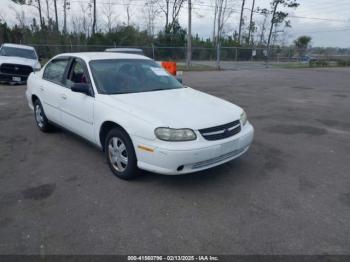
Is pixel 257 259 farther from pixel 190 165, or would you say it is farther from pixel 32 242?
pixel 32 242

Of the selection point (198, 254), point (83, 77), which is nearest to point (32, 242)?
point (198, 254)

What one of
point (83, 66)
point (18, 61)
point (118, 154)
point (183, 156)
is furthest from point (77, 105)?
point (18, 61)

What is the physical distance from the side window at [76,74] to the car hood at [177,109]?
3.15ft

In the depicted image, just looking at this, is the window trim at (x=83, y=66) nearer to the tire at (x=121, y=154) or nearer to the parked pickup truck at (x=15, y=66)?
the tire at (x=121, y=154)

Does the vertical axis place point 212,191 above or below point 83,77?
below

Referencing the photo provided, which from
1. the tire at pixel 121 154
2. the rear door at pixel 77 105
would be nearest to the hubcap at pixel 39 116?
the rear door at pixel 77 105

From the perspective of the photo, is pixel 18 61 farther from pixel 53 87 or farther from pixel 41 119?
pixel 53 87

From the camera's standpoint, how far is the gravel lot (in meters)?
2.68

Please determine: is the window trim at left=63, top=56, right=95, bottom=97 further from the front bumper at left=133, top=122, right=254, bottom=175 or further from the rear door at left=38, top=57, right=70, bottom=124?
the front bumper at left=133, top=122, right=254, bottom=175

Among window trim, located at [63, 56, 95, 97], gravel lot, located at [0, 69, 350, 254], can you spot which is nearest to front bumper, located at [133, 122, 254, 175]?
gravel lot, located at [0, 69, 350, 254]

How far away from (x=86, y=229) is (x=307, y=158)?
3585 millimetres

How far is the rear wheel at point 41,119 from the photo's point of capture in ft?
18.1

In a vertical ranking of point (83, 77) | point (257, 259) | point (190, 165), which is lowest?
point (257, 259)

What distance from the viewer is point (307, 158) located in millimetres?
4715
